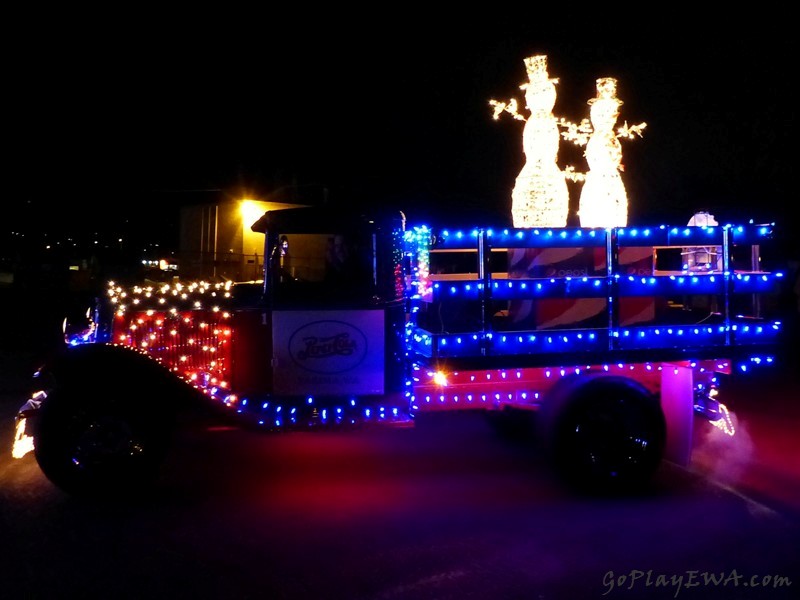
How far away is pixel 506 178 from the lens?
1802 centimetres

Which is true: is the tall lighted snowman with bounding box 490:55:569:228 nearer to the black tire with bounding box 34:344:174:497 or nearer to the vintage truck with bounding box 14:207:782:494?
the vintage truck with bounding box 14:207:782:494

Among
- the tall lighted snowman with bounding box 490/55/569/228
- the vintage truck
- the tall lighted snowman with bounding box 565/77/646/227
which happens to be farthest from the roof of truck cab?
the tall lighted snowman with bounding box 565/77/646/227

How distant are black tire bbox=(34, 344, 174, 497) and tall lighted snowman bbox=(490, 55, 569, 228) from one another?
5.07 metres

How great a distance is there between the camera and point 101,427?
5.36 metres

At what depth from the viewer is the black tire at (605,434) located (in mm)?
5691

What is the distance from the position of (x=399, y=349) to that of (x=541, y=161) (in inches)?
164

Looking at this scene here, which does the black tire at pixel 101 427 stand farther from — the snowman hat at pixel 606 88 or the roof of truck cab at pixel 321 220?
the snowman hat at pixel 606 88

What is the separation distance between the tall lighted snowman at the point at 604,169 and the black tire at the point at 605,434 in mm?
3442

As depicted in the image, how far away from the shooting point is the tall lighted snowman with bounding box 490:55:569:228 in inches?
341

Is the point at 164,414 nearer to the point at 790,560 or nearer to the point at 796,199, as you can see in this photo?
the point at 790,560

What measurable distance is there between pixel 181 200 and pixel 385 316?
2020cm

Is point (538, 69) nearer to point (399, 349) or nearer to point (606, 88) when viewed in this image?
point (606, 88)

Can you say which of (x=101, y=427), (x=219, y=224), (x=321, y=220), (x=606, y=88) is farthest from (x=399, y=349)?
(x=219, y=224)

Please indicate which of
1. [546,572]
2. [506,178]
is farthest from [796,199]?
[546,572]
